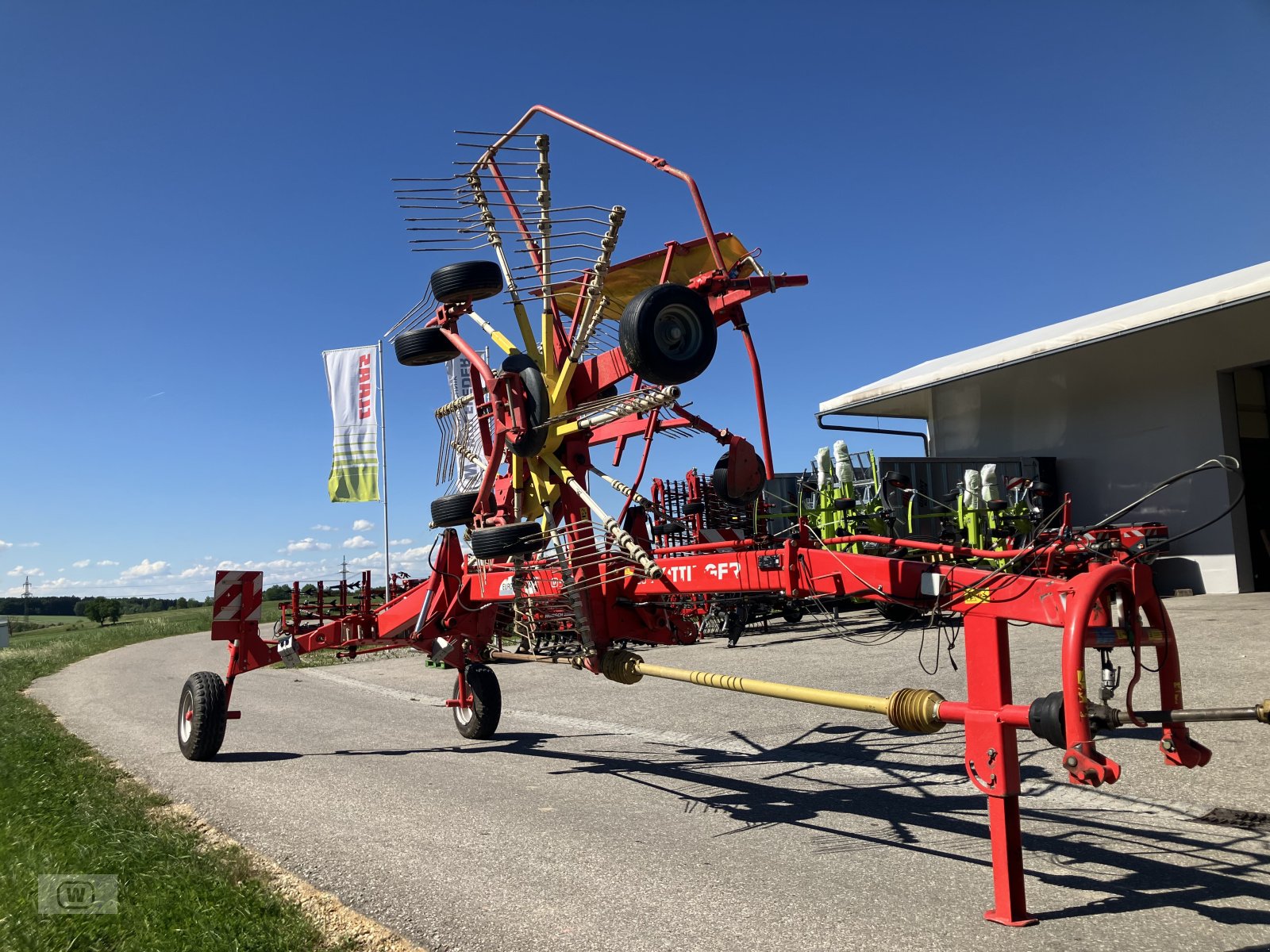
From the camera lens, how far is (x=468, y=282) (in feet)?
25.0

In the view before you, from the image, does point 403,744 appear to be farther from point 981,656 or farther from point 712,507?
point 981,656

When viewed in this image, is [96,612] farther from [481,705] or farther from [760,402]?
[760,402]

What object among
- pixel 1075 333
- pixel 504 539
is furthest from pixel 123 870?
pixel 1075 333

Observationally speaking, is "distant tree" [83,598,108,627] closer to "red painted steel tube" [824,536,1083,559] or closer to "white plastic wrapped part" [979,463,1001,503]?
"white plastic wrapped part" [979,463,1001,503]

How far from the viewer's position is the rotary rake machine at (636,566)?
4.37m

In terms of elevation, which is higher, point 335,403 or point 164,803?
point 335,403

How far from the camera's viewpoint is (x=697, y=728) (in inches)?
402

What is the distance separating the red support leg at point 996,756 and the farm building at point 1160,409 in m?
15.2

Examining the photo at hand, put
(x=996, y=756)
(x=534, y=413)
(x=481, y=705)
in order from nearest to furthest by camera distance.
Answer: (x=996, y=756)
(x=534, y=413)
(x=481, y=705)

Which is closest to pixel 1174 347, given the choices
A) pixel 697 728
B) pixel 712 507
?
pixel 712 507

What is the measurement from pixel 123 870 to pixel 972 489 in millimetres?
17549

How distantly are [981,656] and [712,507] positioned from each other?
28.3ft

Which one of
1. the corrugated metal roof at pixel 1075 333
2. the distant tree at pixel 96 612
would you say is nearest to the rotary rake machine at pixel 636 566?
the corrugated metal roof at pixel 1075 333

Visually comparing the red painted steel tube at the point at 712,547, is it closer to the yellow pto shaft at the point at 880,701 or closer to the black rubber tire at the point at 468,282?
the yellow pto shaft at the point at 880,701
